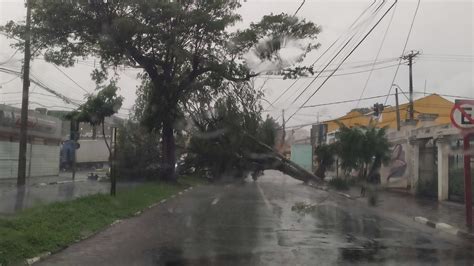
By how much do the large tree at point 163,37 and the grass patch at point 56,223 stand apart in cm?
919

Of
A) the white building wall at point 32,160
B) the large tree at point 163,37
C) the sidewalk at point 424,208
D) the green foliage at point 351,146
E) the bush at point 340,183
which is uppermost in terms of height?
the large tree at point 163,37

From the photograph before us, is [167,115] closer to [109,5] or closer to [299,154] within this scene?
[109,5]

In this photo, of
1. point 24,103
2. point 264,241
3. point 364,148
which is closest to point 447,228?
point 264,241

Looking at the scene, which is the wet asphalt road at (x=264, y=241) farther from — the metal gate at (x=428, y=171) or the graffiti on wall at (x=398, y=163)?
the graffiti on wall at (x=398, y=163)

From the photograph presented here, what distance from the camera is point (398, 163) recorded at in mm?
27375

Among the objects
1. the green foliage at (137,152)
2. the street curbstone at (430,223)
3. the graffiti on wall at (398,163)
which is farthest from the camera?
the green foliage at (137,152)

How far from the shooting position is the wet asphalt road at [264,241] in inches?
340

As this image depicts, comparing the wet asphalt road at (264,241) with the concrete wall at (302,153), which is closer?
the wet asphalt road at (264,241)

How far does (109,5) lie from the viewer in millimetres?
23531

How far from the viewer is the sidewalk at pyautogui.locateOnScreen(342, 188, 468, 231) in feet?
49.6

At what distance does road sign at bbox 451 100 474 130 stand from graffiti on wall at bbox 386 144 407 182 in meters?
13.9

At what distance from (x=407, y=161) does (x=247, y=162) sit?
33.3 feet

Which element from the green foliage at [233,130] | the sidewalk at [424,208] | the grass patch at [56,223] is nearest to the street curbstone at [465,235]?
the sidewalk at [424,208]

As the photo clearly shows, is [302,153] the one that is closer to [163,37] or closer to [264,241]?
[163,37]
